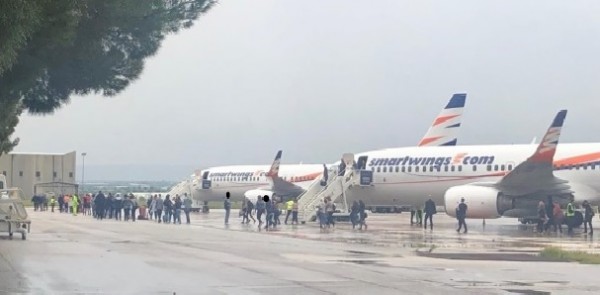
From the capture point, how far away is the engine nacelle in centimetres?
3114

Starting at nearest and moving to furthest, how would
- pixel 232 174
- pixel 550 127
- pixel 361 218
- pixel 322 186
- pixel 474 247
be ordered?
pixel 474 247 < pixel 550 127 < pixel 361 218 < pixel 322 186 < pixel 232 174

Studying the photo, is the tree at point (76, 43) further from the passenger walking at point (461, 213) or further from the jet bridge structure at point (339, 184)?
the jet bridge structure at point (339, 184)

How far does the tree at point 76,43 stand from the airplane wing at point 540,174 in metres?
20.1

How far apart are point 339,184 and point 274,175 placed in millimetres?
11592

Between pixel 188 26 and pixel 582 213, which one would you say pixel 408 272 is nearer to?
pixel 188 26

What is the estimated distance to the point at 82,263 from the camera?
54.2 ft

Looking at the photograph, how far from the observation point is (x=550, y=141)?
30094mm

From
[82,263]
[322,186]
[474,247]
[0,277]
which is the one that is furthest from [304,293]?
[322,186]

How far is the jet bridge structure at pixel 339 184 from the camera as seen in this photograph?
1495 inches

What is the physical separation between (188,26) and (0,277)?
16.1 feet

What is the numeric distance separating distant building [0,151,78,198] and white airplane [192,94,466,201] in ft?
104

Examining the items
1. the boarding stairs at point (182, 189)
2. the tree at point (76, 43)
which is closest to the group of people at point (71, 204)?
the boarding stairs at point (182, 189)

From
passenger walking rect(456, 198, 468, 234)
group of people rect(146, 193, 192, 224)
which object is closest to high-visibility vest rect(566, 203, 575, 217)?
passenger walking rect(456, 198, 468, 234)

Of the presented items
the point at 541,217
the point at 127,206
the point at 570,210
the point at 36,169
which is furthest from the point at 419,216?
the point at 36,169
